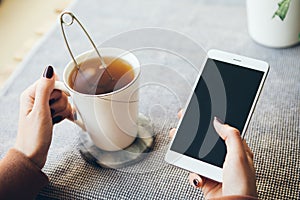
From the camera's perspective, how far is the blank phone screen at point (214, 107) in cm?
60

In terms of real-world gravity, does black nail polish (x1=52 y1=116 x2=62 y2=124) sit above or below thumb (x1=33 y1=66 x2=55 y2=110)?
below

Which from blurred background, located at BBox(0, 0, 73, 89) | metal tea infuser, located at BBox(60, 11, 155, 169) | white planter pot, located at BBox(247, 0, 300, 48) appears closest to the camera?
metal tea infuser, located at BBox(60, 11, 155, 169)

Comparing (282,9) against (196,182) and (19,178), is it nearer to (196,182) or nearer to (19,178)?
(196,182)

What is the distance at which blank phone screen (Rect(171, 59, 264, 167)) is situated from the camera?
60cm

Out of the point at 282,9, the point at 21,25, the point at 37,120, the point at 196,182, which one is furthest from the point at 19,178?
the point at 21,25

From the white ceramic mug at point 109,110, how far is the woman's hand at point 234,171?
0.39ft

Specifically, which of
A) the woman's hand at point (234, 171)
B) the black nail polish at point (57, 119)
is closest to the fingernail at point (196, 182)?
the woman's hand at point (234, 171)

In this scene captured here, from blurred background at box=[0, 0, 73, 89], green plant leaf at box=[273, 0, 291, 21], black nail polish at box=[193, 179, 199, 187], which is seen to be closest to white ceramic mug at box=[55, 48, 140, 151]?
black nail polish at box=[193, 179, 199, 187]

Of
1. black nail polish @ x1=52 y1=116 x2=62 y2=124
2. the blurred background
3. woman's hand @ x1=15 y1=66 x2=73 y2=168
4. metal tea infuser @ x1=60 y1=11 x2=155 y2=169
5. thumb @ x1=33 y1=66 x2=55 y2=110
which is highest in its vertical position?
thumb @ x1=33 y1=66 x2=55 y2=110

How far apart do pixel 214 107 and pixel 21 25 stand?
67cm

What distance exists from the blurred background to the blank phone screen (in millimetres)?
472

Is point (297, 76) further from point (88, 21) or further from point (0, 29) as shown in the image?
point (0, 29)

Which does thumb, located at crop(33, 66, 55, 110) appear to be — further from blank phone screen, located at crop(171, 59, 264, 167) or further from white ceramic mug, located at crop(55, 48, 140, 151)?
blank phone screen, located at crop(171, 59, 264, 167)

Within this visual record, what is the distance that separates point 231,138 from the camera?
562 mm
